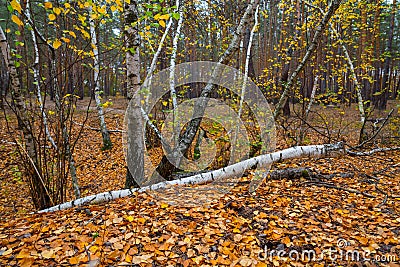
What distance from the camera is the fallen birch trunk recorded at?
3.06 metres

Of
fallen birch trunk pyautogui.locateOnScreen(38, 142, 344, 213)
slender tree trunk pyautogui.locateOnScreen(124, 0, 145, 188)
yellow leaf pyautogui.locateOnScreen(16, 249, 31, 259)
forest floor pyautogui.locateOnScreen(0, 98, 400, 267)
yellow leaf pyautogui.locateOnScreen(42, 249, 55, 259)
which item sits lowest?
forest floor pyautogui.locateOnScreen(0, 98, 400, 267)

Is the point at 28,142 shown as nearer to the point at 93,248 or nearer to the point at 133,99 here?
the point at 133,99

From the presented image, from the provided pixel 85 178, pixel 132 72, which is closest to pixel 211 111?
pixel 132 72

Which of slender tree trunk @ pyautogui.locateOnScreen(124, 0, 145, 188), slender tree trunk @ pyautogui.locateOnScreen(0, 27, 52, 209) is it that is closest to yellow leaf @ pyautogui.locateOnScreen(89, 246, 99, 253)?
slender tree trunk @ pyautogui.locateOnScreen(0, 27, 52, 209)

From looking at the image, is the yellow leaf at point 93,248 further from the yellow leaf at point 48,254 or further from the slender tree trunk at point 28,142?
the slender tree trunk at point 28,142

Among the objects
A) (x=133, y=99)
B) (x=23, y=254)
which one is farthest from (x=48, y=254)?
(x=133, y=99)

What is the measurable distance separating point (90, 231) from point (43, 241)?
1.23 feet

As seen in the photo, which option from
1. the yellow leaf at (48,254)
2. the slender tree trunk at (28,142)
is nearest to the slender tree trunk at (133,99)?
the slender tree trunk at (28,142)

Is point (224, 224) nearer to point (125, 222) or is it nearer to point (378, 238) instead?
point (125, 222)

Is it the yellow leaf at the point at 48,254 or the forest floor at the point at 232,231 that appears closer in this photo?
the yellow leaf at the point at 48,254

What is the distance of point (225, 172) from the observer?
3.63 meters

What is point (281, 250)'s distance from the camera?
2.20 meters

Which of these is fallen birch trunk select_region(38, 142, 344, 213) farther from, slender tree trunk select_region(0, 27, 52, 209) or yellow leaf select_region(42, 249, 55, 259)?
yellow leaf select_region(42, 249, 55, 259)

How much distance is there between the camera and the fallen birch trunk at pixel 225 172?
10.0ft
